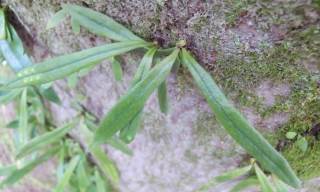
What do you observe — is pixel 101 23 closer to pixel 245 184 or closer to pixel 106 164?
pixel 245 184

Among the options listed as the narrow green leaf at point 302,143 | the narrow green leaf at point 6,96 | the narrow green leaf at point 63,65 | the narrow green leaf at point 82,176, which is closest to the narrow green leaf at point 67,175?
the narrow green leaf at point 82,176

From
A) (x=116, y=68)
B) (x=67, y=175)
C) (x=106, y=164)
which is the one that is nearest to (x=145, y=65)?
(x=116, y=68)

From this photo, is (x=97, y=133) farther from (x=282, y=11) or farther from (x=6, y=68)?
(x=6, y=68)

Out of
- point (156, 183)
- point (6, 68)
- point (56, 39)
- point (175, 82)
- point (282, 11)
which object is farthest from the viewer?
point (6, 68)

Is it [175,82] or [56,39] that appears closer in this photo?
[175,82]

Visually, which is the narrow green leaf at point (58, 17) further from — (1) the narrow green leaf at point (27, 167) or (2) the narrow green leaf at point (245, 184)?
(1) the narrow green leaf at point (27, 167)

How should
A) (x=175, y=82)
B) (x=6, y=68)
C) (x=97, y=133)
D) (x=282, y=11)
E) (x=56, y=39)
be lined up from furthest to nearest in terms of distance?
(x=6, y=68) < (x=56, y=39) < (x=175, y=82) < (x=97, y=133) < (x=282, y=11)

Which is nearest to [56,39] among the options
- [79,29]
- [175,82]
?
[79,29]
